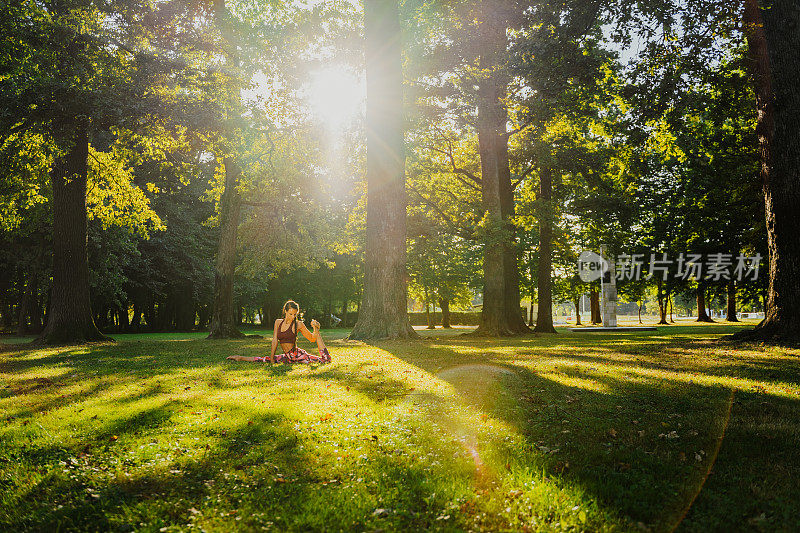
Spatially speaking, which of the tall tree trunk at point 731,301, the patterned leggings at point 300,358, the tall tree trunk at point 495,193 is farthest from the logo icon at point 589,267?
the patterned leggings at point 300,358

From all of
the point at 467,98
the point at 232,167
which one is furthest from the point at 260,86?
the point at 467,98

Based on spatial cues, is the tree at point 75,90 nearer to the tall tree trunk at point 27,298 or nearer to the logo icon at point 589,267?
the tall tree trunk at point 27,298

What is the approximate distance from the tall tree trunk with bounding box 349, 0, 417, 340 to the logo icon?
30790 millimetres

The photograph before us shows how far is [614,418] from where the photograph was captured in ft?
19.6

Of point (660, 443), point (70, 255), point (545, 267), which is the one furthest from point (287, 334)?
point (545, 267)

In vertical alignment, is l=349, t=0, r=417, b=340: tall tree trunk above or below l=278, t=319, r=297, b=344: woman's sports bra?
above

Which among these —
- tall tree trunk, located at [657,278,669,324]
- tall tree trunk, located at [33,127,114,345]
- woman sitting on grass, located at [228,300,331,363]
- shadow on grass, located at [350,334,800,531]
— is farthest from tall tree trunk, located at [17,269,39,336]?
tall tree trunk, located at [657,278,669,324]

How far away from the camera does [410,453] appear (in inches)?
194

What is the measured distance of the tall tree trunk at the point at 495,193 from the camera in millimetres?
20234

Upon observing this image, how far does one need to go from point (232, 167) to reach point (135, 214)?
5.22 m

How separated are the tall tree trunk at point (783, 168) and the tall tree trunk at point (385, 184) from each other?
34.9 feet

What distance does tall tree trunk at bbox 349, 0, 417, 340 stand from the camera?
17.6 m

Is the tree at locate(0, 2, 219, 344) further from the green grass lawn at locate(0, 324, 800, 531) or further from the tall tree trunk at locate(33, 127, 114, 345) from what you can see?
the green grass lawn at locate(0, 324, 800, 531)

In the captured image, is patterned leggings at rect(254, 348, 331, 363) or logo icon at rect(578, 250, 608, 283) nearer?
patterned leggings at rect(254, 348, 331, 363)
